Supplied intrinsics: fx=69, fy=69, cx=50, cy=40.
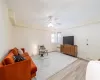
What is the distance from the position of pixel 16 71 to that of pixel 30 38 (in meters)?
4.07

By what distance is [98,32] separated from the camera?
4117 millimetres

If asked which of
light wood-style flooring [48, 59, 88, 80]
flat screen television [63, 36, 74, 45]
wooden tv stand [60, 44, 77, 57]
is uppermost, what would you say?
flat screen television [63, 36, 74, 45]

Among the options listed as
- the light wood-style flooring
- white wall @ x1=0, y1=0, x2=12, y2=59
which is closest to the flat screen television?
the light wood-style flooring

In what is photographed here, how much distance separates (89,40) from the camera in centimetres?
454

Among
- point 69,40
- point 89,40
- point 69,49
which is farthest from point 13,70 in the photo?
point 69,40

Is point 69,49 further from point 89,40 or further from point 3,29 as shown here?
point 3,29

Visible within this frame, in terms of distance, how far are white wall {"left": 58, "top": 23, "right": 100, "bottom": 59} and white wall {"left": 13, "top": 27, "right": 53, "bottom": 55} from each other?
2.72m

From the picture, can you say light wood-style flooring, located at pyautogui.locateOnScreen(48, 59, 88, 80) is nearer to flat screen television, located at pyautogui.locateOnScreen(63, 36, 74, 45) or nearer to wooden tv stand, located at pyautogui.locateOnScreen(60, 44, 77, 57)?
wooden tv stand, located at pyautogui.locateOnScreen(60, 44, 77, 57)

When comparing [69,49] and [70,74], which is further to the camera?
[69,49]

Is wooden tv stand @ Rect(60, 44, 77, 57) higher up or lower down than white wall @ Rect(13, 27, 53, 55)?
lower down

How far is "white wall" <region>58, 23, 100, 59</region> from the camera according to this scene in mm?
4207

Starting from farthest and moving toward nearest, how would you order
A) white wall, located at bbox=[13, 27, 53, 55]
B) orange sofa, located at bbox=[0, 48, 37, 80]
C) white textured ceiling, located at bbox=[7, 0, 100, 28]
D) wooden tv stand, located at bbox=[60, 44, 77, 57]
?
1. wooden tv stand, located at bbox=[60, 44, 77, 57]
2. white wall, located at bbox=[13, 27, 53, 55]
3. white textured ceiling, located at bbox=[7, 0, 100, 28]
4. orange sofa, located at bbox=[0, 48, 37, 80]

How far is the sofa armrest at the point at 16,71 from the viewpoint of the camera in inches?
55.9

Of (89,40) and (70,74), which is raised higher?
(89,40)
